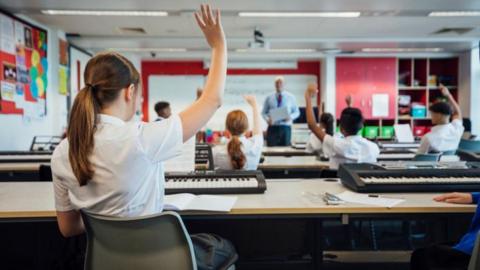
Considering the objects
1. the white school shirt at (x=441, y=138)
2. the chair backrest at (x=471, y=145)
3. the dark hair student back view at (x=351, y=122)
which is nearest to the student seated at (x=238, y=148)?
the dark hair student back view at (x=351, y=122)

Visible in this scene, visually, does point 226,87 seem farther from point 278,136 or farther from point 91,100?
point 91,100

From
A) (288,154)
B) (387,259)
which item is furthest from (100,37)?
(387,259)

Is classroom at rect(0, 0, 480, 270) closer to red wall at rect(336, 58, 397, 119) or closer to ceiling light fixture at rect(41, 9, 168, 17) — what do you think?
ceiling light fixture at rect(41, 9, 168, 17)

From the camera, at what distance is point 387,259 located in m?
2.50

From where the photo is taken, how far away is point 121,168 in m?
1.20

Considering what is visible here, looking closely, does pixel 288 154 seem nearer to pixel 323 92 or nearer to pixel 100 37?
pixel 100 37

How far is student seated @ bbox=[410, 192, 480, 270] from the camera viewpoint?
1.41 meters

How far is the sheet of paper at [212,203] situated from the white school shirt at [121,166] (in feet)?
0.83

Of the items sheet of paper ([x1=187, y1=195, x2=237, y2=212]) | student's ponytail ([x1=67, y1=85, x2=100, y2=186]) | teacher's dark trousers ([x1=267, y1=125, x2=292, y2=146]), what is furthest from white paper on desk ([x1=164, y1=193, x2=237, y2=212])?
teacher's dark trousers ([x1=267, y1=125, x2=292, y2=146])

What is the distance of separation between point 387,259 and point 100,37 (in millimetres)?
6250

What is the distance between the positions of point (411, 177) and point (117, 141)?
1.40m

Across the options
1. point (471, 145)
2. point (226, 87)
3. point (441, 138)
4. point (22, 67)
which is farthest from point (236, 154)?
point (226, 87)

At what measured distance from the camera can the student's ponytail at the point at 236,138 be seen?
9.13ft

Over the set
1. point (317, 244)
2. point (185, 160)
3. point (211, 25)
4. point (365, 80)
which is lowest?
point (317, 244)
